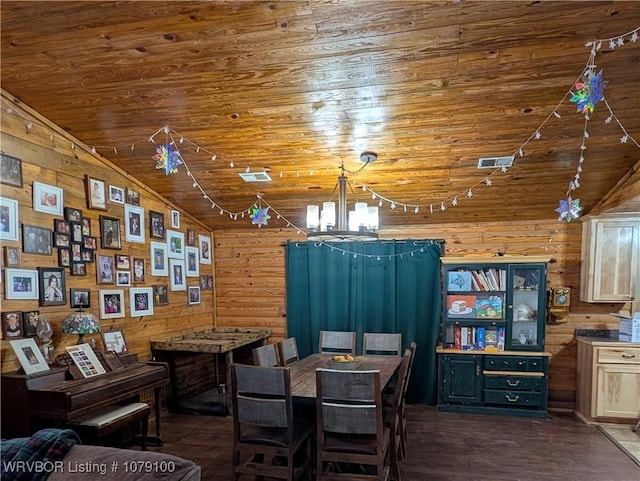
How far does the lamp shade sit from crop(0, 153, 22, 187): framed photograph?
1007 millimetres

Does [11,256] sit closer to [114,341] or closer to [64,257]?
[64,257]

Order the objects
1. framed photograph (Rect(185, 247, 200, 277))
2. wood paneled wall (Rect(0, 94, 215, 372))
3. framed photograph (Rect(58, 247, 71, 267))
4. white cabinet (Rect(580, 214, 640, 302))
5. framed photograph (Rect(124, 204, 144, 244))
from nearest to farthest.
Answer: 1. wood paneled wall (Rect(0, 94, 215, 372))
2. framed photograph (Rect(58, 247, 71, 267))
3. framed photograph (Rect(124, 204, 144, 244))
4. white cabinet (Rect(580, 214, 640, 302))
5. framed photograph (Rect(185, 247, 200, 277))

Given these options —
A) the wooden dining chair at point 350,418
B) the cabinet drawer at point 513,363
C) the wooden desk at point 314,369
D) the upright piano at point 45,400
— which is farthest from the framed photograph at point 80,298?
the cabinet drawer at point 513,363

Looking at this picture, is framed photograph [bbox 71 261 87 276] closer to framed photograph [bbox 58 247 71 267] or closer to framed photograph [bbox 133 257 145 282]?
framed photograph [bbox 58 247 71 267]

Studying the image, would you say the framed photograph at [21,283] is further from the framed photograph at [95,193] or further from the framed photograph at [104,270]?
the framed photograph at [95,193]

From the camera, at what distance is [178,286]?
4520mm

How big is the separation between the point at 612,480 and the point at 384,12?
137 inches

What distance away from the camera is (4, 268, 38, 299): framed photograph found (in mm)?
2650

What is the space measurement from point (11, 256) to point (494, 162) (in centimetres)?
373

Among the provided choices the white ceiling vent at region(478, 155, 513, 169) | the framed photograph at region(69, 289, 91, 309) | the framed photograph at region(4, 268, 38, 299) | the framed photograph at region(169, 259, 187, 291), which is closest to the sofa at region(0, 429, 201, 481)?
the framed photograph at region(4, 268, 38, 299)

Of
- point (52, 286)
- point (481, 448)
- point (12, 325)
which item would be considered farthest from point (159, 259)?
point (481, 448)

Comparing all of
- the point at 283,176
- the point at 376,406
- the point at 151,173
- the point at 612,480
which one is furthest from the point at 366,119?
the point at 612,480

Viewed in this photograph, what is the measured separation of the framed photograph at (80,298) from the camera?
314cm

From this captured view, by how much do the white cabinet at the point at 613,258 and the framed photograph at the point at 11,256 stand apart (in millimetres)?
5039
